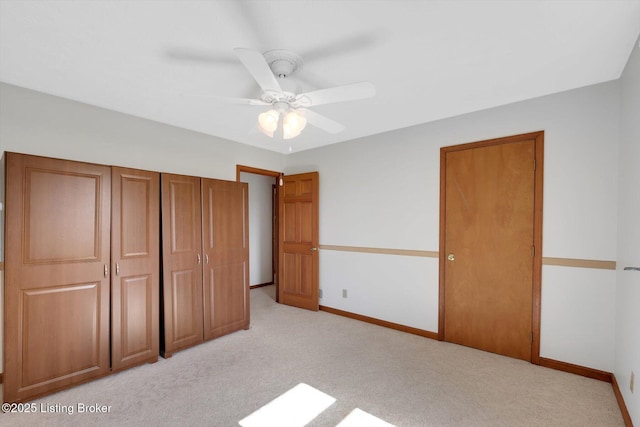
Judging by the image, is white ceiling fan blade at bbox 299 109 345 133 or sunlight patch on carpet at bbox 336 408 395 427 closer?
sunlight patch on carpet at bbox 336 408 395 427

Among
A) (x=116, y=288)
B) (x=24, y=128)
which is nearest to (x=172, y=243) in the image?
(x=116, y=288)

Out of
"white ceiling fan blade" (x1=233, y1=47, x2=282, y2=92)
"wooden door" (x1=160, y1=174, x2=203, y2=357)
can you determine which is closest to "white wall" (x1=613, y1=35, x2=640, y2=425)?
"white ceiling fan blade" (x1=233, y1=47, x2=282, y2=92)

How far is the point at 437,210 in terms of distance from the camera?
3.18 meters

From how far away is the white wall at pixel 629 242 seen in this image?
5.69 ft

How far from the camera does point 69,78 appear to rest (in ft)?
7.30

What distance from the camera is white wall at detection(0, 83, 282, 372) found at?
2.33 m

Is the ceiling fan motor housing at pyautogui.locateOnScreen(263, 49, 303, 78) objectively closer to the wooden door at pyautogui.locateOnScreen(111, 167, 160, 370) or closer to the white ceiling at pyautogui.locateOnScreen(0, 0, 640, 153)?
the white ceiling at pyautogui.locateOnScreen(0, 0, 640, 153)

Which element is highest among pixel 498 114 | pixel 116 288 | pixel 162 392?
pixel 498 114

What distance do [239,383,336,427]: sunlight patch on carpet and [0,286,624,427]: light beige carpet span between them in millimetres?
50

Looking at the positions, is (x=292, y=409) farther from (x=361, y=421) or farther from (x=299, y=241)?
(x=299, y=241)

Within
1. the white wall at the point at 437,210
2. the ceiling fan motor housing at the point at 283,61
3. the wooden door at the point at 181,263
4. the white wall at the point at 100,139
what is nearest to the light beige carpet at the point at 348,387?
the wooden door at the point at 181,263

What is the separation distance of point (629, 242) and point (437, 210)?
4.92 ft

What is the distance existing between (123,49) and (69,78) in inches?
30.3

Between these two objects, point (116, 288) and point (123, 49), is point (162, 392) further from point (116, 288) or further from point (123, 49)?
point (123, 49)
